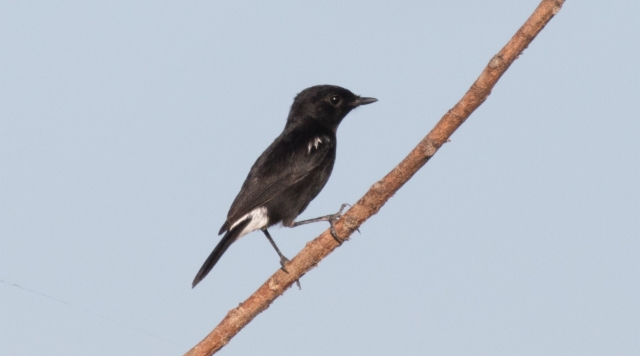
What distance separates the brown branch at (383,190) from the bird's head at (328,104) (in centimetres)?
302

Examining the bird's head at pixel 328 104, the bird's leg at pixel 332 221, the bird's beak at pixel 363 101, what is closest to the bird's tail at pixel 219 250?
the bird's leg at pixel 332 221

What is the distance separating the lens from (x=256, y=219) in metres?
6.87

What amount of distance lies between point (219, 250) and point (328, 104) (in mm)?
2335

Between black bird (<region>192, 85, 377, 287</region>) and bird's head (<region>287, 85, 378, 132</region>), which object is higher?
bird's head (<region>287, 85, 378, 132</region>)

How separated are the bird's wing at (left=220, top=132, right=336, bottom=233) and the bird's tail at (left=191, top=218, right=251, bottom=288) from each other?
0.09 meters

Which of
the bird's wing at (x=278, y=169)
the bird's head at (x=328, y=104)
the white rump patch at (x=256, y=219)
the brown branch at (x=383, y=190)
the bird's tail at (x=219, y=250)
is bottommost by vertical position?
the brown branch at (x=383, y=190)

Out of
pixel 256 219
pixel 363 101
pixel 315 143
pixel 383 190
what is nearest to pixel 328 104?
pixel 363 101

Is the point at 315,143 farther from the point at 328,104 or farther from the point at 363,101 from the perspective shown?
the point at 363,101

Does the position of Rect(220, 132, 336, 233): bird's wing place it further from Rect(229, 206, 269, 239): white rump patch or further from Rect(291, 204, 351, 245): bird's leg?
Rect(291, 204, 351, 245): bird's leg

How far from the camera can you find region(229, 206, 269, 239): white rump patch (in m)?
6.73

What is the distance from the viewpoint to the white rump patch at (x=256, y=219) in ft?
22.1

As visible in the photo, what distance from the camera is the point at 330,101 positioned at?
7.95 meters

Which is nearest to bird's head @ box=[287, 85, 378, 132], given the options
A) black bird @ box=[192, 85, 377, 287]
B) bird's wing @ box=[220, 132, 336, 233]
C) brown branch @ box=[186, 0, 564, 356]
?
black bird @ box=[192, 85, 377, 287]

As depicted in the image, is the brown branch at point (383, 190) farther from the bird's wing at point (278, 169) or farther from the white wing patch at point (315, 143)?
the white wing patch at point (315, 143)
